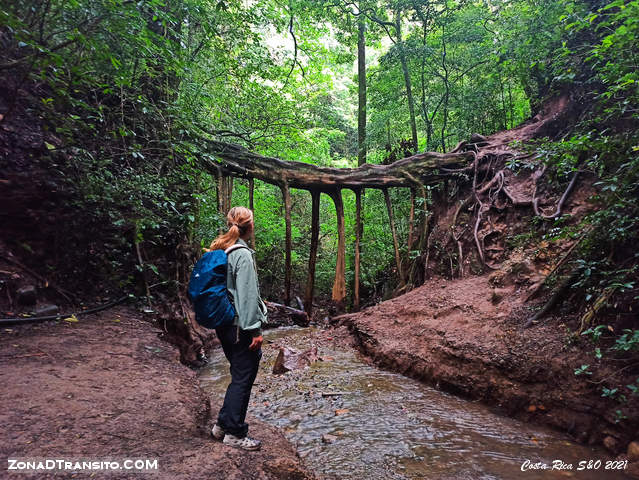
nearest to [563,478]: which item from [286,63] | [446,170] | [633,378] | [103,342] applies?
[633,378]

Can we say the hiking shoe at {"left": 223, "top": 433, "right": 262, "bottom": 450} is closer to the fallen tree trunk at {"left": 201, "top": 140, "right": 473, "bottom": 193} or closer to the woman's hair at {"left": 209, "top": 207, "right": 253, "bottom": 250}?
the woman's hair at {"left": 209, "top": 207, "right": 253, "bottom": 250}

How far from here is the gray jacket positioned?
2.50m

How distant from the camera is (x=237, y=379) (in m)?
2.55

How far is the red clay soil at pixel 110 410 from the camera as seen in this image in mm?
→ 2012

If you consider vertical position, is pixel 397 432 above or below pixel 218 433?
below

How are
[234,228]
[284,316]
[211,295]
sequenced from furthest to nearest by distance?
[284,316]
[234,228]
[211,295]

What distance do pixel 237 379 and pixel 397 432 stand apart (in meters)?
1.91

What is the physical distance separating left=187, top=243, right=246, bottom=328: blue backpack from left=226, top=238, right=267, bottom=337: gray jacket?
5 centimetres

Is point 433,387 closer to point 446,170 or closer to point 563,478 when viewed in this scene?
point 563,478

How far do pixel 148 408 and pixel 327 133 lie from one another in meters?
11.8

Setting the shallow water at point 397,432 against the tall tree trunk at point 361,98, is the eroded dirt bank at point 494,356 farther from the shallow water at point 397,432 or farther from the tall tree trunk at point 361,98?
the tall tree trunk at point 361,98

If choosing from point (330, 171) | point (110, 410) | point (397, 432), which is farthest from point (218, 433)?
point (330, 171)

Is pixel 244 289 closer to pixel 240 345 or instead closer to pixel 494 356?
pixel 240 345

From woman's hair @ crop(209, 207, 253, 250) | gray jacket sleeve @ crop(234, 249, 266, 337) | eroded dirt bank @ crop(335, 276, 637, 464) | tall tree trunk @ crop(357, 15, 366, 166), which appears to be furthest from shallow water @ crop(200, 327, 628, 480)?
tall tree trunk @ crop(357, 15, 366, 166)
